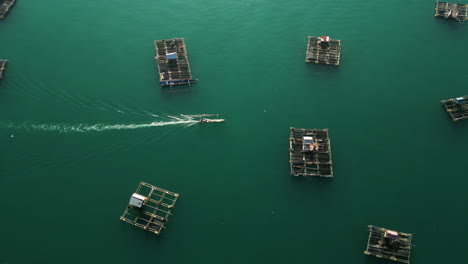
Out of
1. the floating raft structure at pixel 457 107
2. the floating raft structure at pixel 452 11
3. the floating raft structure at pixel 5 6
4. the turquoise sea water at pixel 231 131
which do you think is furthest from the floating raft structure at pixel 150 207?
the floating raft structure at pixel 452 11

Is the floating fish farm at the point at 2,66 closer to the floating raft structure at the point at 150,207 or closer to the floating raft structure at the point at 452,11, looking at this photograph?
the floating raft structure at the point at 150,207

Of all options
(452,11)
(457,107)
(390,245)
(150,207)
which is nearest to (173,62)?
(150,207)

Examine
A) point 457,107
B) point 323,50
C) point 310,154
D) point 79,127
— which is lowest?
point 79,127

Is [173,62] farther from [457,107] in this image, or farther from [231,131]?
[457,107]

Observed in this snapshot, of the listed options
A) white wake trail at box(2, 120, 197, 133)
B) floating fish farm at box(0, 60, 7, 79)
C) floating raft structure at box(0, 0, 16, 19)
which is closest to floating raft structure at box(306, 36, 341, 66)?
white wake trail at box(2, 120, 197, 133)

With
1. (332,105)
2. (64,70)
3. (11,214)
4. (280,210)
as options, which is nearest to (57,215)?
(11,214)

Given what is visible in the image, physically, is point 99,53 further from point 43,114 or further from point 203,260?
point 203,260
